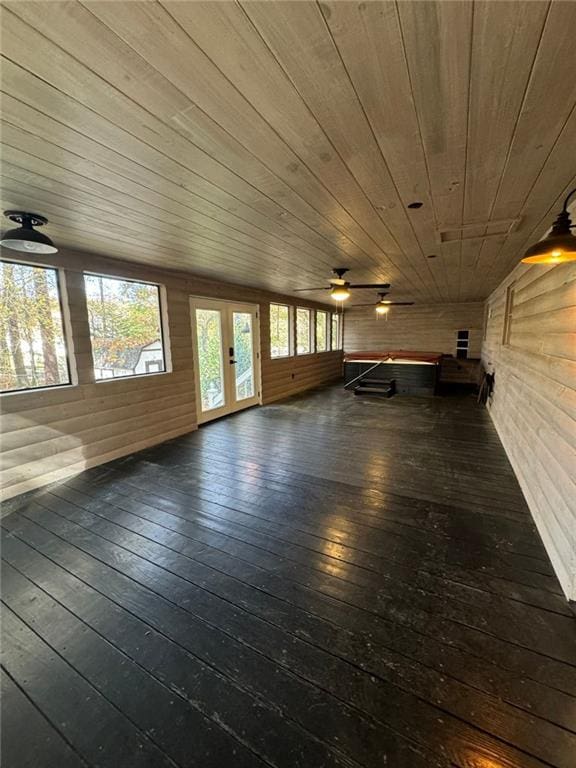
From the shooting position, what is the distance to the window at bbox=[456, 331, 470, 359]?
8.49 m

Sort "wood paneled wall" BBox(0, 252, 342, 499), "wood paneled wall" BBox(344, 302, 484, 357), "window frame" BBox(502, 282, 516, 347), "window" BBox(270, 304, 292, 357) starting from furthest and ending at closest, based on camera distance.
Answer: "wood paneled wall" BBox(344, 302, 484, 357)
"window" BBox(270, 304, 292, 357)
"window frame" BBox(502, 282, 516, 347)
"wood paneled wall" BBox(0, 252, 342, 499)

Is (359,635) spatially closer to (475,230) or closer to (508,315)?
(475,230)

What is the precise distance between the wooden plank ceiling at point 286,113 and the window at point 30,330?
617 mm

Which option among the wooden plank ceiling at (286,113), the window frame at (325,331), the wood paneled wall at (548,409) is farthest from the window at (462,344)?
the wooden plank ceiling at (286,113)

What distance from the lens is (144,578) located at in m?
1.81

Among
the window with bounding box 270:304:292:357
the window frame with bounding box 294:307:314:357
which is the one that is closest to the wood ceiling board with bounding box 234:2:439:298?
the window with bounding box 270:304:292:357

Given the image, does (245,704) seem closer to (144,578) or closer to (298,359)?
(144,578)

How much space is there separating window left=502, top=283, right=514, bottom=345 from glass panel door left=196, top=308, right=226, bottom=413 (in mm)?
4168

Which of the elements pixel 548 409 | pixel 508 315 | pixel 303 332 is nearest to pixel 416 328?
pixel 303 332

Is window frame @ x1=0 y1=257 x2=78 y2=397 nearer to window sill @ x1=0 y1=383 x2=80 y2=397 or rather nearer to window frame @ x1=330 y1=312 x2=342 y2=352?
window sill @ x1=0 y1=383 x2=80 y2=397

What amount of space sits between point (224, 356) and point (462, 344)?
6.78m

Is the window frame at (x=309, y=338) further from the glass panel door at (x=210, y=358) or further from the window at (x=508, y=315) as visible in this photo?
the window at (x=508, y=315)

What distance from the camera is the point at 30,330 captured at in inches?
111

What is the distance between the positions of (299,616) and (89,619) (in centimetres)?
104
